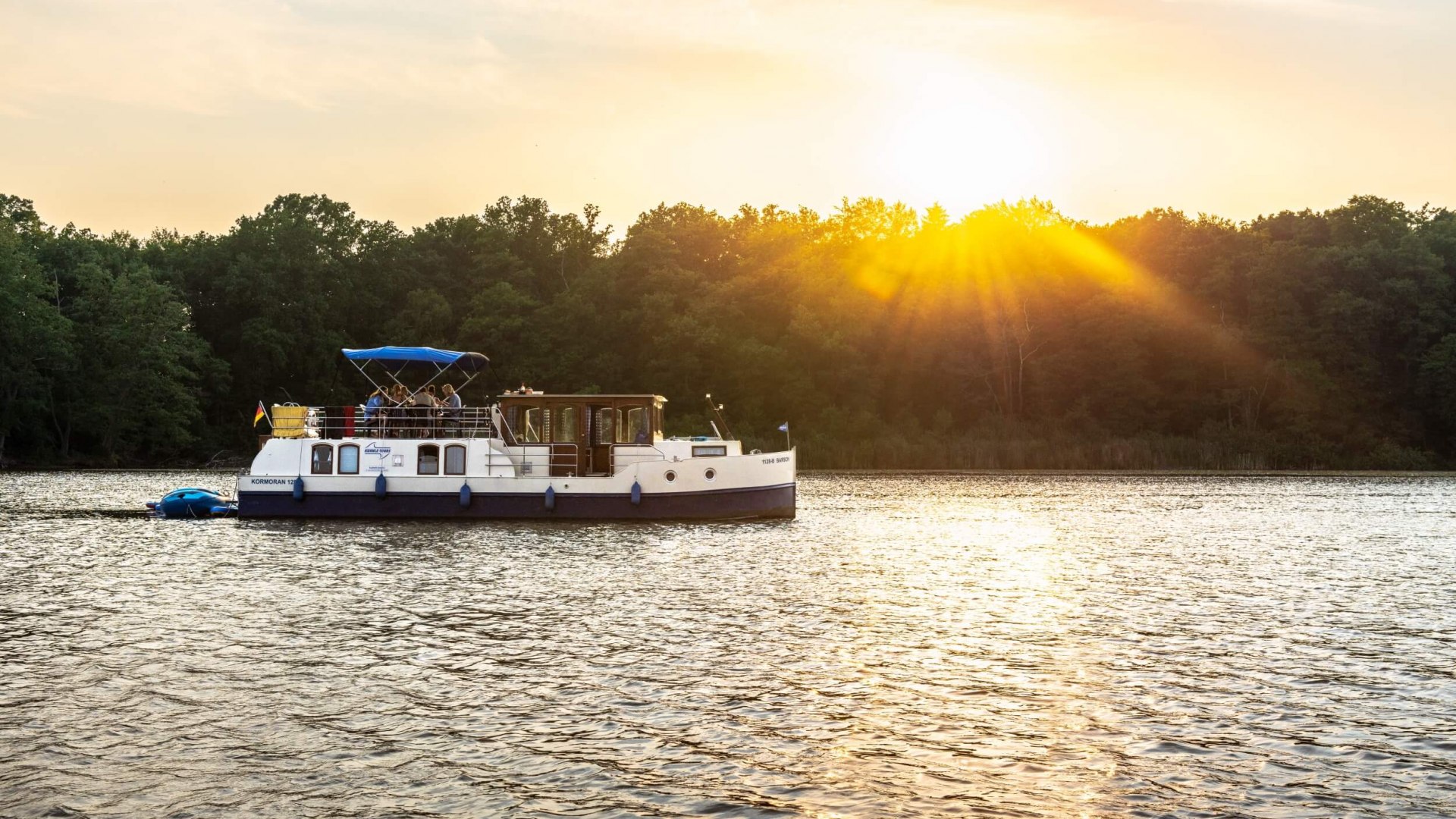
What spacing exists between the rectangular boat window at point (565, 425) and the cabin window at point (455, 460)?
9.27ft

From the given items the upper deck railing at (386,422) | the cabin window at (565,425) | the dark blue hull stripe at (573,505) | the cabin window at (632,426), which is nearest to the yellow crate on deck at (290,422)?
the upper deck railing at (386,422)

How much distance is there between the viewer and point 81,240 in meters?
95.6

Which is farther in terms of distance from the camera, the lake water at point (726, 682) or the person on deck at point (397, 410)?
the person on deck at point (397, 410)

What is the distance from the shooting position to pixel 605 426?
135ft

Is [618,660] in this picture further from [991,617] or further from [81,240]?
[81,240]

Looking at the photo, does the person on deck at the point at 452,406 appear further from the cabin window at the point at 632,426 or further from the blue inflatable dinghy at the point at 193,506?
the blue inflatable dinghy at the point at 193,506

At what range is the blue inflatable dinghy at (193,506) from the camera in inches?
1687

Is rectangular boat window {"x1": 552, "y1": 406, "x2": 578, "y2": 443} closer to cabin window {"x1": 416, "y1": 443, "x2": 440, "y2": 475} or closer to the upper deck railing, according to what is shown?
the upper deck railing

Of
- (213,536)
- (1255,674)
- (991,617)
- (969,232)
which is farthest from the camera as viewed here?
(969,232)

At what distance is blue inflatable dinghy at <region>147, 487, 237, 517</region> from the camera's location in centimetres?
4284

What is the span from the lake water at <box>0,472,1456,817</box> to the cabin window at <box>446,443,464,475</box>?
9115mm

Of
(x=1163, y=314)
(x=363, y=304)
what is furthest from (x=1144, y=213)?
(x=363, y=304)

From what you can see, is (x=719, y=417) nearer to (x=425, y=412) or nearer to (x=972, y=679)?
(x=425, y=412)

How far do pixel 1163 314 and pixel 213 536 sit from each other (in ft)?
239
